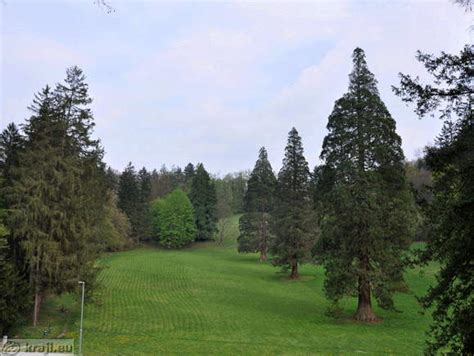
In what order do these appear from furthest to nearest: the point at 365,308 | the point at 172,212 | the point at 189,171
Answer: the point at 189,171 < the point at 172,212 < the point at 365,308

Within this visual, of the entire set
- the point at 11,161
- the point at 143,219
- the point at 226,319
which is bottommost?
the point at 226,319

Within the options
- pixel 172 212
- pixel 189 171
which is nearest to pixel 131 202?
pixel 172 212

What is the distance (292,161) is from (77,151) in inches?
910

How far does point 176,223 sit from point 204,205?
780 centimetres

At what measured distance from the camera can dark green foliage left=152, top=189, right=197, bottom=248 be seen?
80562 millimetres

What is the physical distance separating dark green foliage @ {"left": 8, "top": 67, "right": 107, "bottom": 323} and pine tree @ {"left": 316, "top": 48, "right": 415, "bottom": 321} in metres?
14.2

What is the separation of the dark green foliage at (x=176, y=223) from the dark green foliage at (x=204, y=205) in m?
1.78

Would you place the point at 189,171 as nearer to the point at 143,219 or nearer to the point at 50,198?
the point at 143,219

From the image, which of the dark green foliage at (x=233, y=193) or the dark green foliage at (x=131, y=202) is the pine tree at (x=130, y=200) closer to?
the dark green foliage at (x=131, y=202)

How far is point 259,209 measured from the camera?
5891 centimetres

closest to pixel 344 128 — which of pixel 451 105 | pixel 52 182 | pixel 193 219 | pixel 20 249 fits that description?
pixel 451 105

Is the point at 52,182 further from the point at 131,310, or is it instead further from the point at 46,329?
the point at 131,310

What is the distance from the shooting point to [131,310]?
2870cm

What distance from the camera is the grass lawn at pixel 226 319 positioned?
19.5 meters
